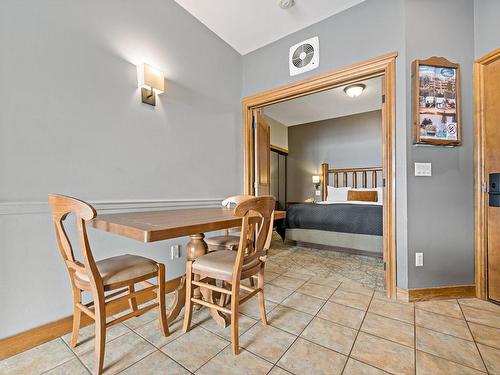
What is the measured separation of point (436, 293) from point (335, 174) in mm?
4018

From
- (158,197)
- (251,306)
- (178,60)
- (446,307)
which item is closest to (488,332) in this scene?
(446,307)

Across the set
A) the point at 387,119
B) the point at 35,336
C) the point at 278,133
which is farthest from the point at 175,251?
the point at 278,133

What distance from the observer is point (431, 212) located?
2.02 meters

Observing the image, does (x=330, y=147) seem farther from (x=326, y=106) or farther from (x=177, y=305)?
(x=177, y=305)

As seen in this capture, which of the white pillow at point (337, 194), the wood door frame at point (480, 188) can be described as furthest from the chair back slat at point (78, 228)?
the white pillow at point (337, 194)

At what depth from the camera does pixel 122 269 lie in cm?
131

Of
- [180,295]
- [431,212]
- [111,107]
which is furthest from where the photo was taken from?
[431,212]

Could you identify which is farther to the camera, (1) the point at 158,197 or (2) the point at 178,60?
(2) the point at 178,60

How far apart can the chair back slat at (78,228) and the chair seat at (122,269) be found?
0.26ft

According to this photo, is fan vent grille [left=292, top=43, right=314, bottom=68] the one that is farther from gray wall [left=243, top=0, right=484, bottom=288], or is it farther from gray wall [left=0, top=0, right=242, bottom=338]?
gray wall [left=0, top=0, right=242, bottom=338]

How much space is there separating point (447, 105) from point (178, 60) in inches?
99.4

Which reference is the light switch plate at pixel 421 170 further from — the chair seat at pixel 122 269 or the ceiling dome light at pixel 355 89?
the ceiling dome light at pixel 355 89

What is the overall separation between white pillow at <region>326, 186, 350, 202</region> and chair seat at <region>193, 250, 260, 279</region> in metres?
4.15

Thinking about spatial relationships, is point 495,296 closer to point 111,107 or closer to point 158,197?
point 158,197
